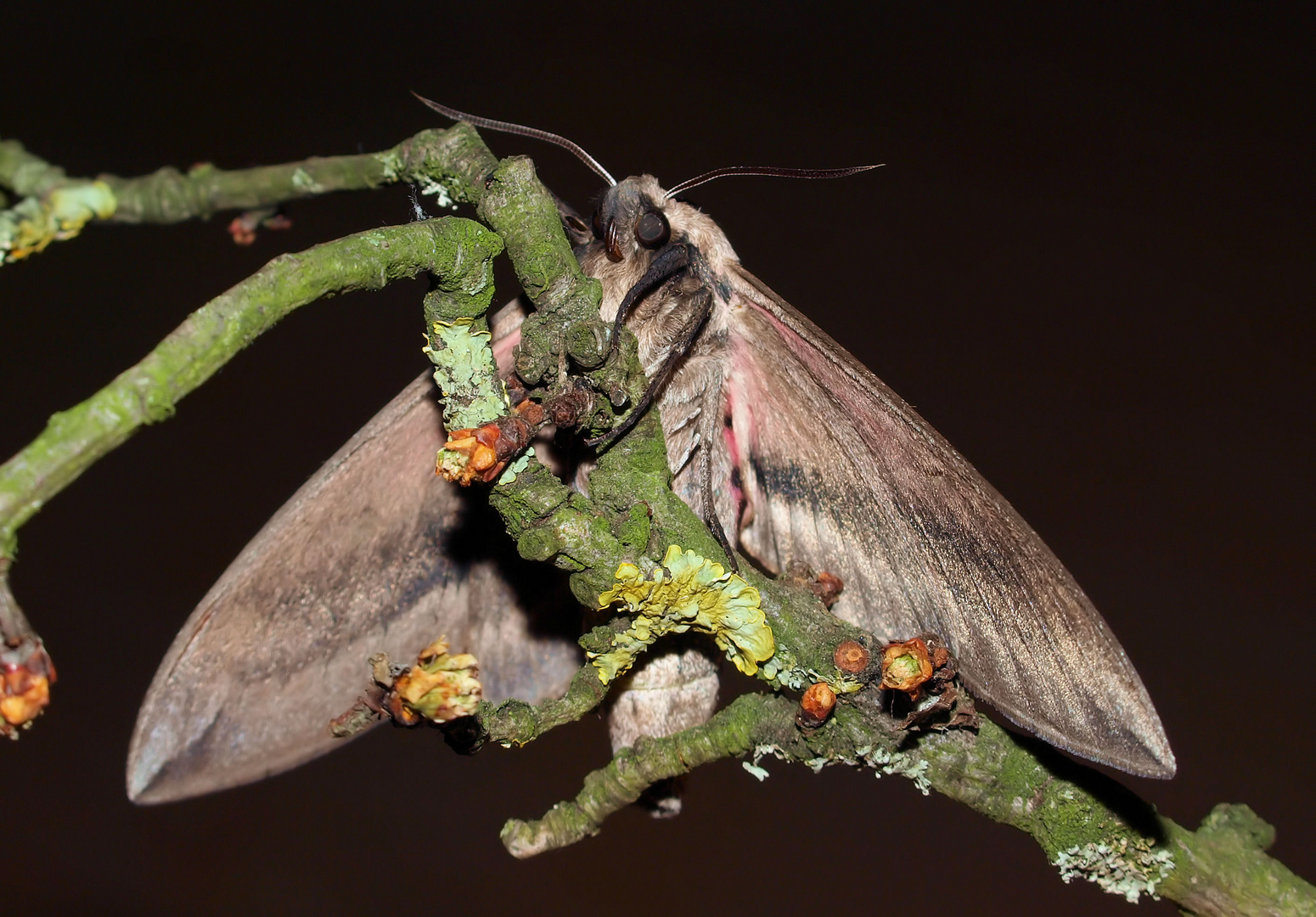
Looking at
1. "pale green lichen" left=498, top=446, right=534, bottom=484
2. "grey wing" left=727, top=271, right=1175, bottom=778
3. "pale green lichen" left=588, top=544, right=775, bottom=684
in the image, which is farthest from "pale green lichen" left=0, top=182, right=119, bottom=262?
"grey wing" left=727, top=271, right=1175, bottom=778

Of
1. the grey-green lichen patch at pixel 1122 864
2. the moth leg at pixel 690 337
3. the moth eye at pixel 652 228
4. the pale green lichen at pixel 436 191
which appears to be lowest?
the grey-green lichen patch at pixel 1122 864

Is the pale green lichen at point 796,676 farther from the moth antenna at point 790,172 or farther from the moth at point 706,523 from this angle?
the moth antenna at point 790,172

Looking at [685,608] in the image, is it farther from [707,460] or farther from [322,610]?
[322,610]

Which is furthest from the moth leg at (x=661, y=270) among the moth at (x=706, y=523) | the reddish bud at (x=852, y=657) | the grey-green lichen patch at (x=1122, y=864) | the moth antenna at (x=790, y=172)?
the grey-green lichen patch at (x=1122, y=864)

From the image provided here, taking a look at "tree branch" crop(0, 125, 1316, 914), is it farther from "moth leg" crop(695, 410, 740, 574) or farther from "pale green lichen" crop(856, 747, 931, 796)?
"moth leg" crop(695, 410, 740, 574)

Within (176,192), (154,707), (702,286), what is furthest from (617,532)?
(154,707)

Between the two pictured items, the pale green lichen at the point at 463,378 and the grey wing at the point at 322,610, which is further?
the grey wing at the point at 322,610

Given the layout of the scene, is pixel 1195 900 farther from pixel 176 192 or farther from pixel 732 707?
pixel 176 192
